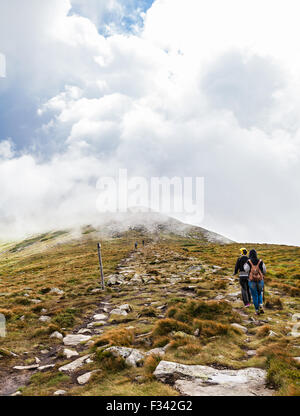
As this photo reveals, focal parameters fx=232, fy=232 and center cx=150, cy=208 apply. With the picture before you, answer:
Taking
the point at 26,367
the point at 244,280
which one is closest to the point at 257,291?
the point at 244,280

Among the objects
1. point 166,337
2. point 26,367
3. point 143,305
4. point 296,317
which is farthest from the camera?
point 143,305

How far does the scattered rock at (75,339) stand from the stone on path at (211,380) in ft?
16.8

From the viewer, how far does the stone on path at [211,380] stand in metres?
5.21

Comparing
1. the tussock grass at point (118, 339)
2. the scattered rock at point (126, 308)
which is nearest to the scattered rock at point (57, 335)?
the tussock grass at point (118, 339)

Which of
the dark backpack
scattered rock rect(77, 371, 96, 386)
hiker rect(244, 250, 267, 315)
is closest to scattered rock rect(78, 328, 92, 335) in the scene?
scattered rock rect(77, 371, 96, 386)

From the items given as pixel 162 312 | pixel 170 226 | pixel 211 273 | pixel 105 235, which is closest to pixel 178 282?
pixel 211 273

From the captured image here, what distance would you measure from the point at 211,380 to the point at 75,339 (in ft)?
23.1

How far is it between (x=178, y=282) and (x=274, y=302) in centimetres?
921

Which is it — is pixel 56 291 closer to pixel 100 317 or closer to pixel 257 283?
pixel 100 317

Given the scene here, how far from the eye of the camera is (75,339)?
10508 millimetres

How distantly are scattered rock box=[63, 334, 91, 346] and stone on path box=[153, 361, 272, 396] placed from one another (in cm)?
512
